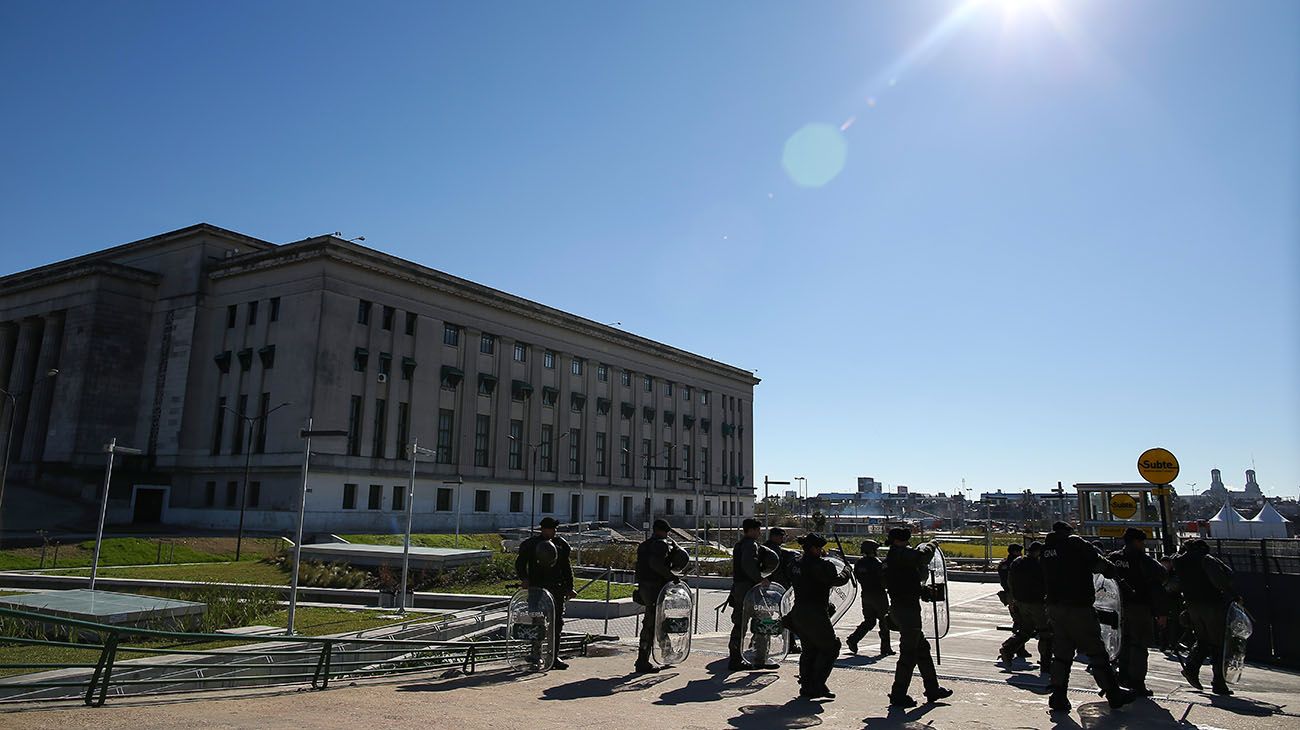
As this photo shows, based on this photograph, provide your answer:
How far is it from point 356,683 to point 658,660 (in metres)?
4.03

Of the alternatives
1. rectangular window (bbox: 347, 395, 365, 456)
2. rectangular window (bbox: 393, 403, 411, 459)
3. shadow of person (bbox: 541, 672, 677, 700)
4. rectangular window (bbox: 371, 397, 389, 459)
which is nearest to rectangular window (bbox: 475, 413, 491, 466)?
rectangular window (bbox: 393, 403, 411, 459)

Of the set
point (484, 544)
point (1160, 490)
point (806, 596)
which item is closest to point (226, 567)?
point (484, 544)

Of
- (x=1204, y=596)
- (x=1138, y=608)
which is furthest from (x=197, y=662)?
(x=1204, y=596)

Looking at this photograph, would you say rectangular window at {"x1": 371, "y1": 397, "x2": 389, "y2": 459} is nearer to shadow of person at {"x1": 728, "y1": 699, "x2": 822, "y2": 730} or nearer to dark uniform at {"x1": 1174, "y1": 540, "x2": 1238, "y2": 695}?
shadow of person at {"x1": 728, "y1": 699, "x2": 822, "y2": 730}

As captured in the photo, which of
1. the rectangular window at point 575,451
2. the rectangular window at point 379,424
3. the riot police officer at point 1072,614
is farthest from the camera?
the rectangular window at point 575,451

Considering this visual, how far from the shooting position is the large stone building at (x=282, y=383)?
57.0 m

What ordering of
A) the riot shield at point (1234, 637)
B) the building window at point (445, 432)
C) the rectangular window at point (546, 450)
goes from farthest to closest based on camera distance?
the rectangular window at point (546, 450) → the building window at point (445, 432) → the riot shield at point (1234, 637)

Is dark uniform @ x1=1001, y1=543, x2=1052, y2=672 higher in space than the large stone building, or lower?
lower

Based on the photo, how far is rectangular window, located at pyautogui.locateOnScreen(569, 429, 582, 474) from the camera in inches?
3054

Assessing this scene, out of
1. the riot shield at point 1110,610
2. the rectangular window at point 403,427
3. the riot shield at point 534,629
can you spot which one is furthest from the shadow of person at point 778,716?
the rectangular window at point 403,427

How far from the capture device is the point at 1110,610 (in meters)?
10.3

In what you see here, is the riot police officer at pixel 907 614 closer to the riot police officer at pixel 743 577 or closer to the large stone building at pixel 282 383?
the riot police officer at pixel 743 577

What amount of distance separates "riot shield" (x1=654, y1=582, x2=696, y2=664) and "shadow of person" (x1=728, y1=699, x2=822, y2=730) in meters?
2.42

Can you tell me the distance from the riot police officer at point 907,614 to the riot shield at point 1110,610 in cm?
230
